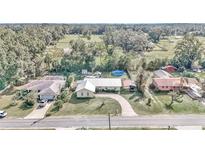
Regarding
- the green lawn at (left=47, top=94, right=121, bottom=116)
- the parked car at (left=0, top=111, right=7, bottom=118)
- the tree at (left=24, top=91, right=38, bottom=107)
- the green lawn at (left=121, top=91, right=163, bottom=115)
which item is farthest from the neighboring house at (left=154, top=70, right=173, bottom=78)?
the parked car at (left=0, top=111, right=7, bottom=118)

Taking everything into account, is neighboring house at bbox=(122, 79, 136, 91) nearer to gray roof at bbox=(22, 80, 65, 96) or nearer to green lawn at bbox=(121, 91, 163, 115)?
green lawn at bbox=(121, 91, 163, 115)

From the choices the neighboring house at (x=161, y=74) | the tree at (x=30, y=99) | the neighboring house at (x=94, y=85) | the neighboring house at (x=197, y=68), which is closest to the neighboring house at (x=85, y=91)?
the neighboring house at (x=94, y=85)

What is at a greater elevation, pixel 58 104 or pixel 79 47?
pixel 79 47

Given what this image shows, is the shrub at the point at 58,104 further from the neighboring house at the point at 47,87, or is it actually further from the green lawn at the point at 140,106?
the green lawn at the point at 140,106

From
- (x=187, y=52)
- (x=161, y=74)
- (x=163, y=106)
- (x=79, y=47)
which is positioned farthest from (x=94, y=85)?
(x=187, y=52)

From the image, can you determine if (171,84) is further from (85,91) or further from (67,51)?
(67,51)
